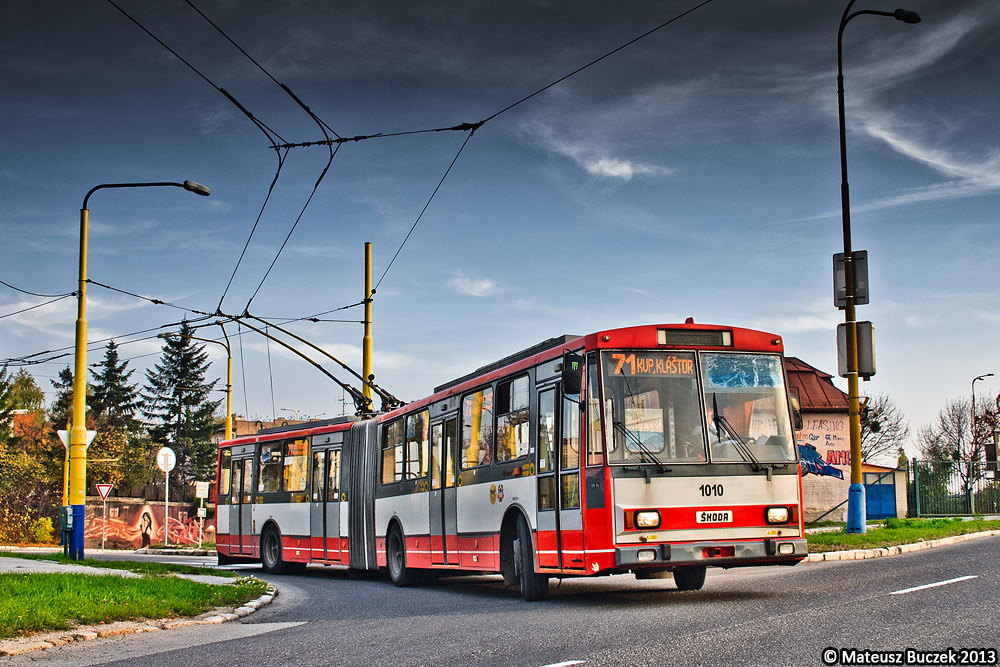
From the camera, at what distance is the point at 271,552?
2433 cm

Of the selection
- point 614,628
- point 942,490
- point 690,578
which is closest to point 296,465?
point 690,578

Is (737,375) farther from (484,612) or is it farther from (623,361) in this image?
(484,612)

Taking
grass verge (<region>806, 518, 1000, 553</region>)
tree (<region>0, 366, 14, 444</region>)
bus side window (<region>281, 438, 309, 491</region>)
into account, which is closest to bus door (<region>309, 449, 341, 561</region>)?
bus side window (<region>281, 438, 309, 491</region>)

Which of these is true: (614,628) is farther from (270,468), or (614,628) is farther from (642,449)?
(270,468)

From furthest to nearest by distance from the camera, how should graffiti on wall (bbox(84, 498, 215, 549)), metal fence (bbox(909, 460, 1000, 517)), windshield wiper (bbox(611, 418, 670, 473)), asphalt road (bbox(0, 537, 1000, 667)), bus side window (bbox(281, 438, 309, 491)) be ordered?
graffiti on wall (bbox(84, 498, 215, 549)), metal fence (bbox(909, 460, 1000, 517)), bus side window (bbox(281, 438, 309, 491)), windshield wiper (bbox(611, 418, 670, 473)), asphalt road (bbox(0, 537, 1000, 667))

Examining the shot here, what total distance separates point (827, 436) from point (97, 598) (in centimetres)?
3214

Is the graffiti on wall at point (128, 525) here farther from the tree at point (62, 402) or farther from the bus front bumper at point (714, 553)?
the bus front bumper at point (714, 553)

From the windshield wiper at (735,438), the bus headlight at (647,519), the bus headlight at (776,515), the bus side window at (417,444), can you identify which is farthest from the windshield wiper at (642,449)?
the bus side window at (417,444)

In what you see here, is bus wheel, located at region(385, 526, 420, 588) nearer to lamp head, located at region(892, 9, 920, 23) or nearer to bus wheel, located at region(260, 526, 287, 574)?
bus wheel, located at region(260, 526, 287, 574)

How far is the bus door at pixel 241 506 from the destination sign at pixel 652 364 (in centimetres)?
1498

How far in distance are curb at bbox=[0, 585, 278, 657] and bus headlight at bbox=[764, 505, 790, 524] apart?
19.8 ft

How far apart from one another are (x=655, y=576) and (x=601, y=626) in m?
7.81

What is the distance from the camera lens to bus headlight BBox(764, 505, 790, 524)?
1235 cm

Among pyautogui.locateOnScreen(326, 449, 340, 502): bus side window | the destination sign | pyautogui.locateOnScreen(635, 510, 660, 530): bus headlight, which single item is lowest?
pyautogui.locateOnScreen(635, 510, 660, 530): bus headlight
